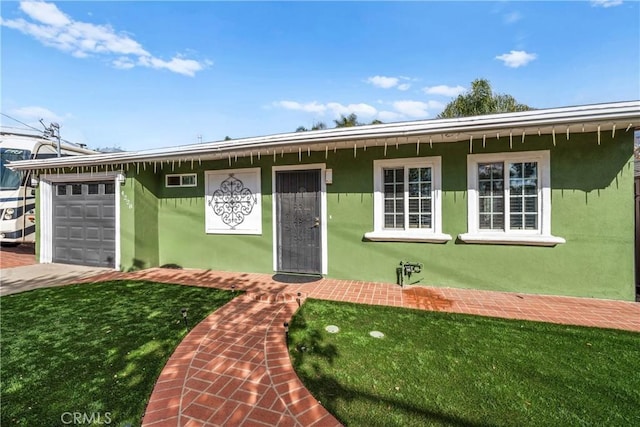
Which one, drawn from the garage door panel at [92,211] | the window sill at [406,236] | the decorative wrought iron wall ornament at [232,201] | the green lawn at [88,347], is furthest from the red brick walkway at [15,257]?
the window sill at [406,236]

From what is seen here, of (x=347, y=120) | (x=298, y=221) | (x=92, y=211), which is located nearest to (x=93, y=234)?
(x=92, y=211)

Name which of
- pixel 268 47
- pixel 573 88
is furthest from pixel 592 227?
pixel 268 47

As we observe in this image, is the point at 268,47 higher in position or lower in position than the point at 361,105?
lower

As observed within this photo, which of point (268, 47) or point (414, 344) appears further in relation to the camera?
point (268, 47)

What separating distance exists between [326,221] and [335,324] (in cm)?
261

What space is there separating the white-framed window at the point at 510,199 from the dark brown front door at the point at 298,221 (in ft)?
9.38

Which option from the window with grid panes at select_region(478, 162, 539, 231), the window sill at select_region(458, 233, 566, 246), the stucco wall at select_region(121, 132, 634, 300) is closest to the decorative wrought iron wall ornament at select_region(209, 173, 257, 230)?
the stucco wall at select_region(121, 132, 634, 300)

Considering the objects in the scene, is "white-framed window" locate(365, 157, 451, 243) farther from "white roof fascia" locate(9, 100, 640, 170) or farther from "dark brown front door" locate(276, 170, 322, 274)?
"dark brown front door" locate(276, 170, 322, 274)

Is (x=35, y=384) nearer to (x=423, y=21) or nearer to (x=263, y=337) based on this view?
(x=263, y=337)

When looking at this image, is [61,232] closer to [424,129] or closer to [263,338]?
[263,338]

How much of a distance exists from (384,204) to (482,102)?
48.1ft

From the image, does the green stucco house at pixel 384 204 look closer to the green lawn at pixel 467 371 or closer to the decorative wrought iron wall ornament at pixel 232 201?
the decorative wrought iron wall ornament at pixel 232 201

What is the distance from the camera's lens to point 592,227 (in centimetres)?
454

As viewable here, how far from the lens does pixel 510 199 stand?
194 inches
